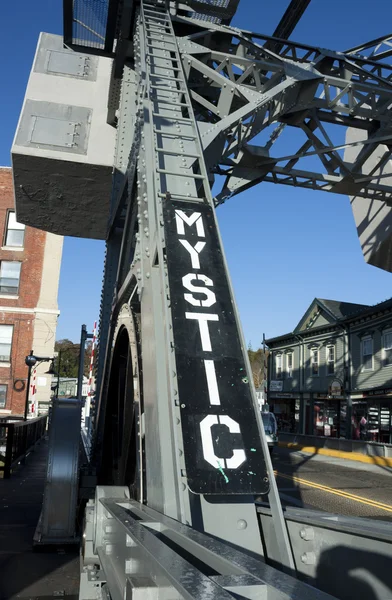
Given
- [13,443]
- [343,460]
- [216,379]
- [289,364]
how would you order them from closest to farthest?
[216,379], [13,443], [343,460], [289,364]

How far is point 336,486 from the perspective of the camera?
14.7 metres

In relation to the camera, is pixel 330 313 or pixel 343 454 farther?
pixel 330 313

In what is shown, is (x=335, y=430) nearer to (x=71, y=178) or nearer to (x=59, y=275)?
(x=59, y=275)

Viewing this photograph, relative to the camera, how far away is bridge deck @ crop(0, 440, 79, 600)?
4962 mm

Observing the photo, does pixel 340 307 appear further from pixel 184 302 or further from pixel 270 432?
pixel 184 302

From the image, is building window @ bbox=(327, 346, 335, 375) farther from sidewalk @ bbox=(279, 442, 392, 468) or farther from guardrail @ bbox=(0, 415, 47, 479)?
guardrail @ bbox=(0, 415, 47, 479)

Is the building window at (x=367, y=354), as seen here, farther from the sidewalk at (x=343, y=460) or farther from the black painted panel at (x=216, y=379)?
the black painted panel at (x=216, y=379)

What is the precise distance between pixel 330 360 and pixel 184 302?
109ft

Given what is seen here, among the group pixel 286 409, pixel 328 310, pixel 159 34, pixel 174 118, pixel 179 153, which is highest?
pixel 328 310

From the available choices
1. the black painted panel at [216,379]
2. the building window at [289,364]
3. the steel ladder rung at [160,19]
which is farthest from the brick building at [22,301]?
the black painted panel at [216,379]

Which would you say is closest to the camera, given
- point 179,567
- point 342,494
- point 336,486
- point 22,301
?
point 179,567

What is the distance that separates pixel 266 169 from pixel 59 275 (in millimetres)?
24980

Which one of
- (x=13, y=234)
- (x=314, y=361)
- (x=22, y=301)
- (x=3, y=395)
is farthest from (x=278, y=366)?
(x=13, y=234)

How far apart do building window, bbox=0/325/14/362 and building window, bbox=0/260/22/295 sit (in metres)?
2.18
